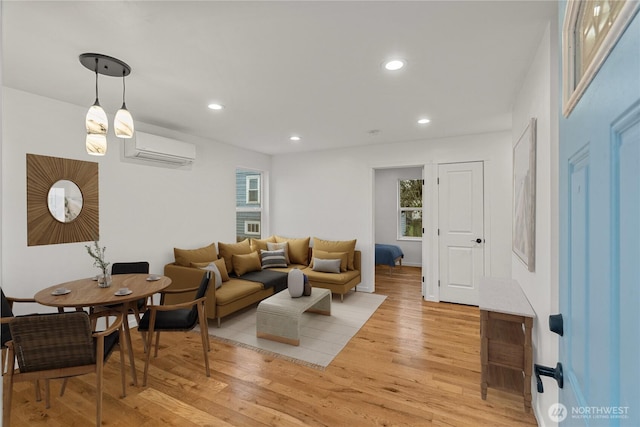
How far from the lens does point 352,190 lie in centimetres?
513

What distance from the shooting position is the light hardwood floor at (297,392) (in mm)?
1979

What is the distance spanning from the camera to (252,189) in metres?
6.50

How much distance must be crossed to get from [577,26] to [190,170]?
4.34 meters

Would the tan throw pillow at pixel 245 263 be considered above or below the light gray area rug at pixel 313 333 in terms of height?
above

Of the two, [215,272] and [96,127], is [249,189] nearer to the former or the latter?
[215,272]

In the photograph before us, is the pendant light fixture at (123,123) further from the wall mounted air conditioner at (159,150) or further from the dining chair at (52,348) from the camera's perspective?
the wall mounted air conditioner at (159,150)

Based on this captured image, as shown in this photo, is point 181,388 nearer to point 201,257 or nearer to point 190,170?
point 201,257

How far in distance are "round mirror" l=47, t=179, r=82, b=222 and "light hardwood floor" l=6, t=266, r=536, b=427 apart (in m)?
1.49

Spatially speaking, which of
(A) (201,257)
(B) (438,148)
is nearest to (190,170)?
(A) (201,257)

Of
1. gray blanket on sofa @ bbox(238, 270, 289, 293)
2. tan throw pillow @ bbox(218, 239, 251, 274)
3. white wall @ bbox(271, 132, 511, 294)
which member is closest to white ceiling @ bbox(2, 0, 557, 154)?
white wall @ bbox(271, 132, 511, 294)

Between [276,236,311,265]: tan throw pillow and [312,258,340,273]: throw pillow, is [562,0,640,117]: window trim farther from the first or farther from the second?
[276,236,311,265]: tan throw pillow

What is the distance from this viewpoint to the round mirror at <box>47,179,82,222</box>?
2867 millimetres

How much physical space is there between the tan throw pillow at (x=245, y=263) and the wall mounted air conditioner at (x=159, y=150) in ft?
5.05

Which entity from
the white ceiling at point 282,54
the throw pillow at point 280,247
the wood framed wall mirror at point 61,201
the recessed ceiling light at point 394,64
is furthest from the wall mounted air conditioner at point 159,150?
the recessed ceiling light at point 394,64
